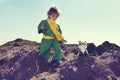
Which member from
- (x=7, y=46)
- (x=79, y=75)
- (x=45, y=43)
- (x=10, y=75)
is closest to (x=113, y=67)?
(x=79, y=75)

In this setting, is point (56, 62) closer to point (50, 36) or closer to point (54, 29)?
point (50, 36)

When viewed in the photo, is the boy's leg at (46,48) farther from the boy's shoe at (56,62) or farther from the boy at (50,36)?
the boy's shoe at (56,62)

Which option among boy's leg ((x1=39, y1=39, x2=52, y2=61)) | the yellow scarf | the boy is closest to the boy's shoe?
the boy

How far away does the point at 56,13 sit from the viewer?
45.8 feet

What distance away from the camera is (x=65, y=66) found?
13328 mm

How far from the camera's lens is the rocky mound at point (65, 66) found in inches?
504

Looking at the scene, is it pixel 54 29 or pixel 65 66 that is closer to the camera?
pixel 65 66

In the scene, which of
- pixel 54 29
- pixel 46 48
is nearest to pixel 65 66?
pixel 46 48

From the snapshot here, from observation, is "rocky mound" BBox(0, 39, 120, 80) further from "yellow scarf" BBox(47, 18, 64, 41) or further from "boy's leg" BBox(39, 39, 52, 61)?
"yellow scarf" BBox(47, 18, 64, 41)

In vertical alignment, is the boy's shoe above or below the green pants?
below

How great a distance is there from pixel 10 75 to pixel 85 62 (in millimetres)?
2660

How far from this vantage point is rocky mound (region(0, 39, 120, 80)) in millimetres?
12789

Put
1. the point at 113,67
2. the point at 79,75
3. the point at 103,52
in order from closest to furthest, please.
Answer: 1. the point at 79,75
2. the point at 113,67
3. the point at 103,52

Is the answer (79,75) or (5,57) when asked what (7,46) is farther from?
(79,75)
